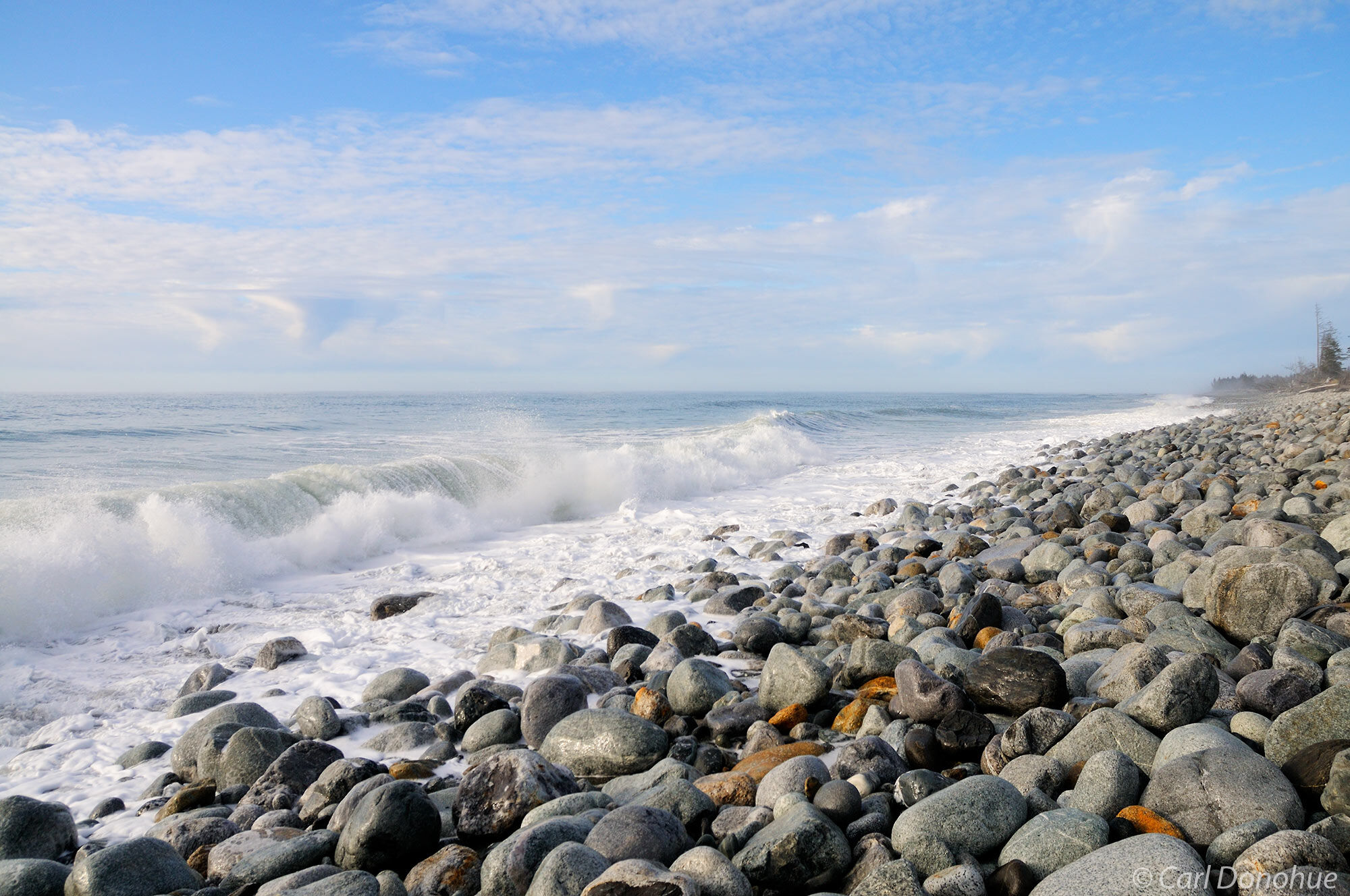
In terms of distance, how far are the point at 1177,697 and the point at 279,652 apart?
19.0 ft

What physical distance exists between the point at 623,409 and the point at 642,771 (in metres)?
38.6

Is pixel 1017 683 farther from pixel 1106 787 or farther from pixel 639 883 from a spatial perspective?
pixel 639 883

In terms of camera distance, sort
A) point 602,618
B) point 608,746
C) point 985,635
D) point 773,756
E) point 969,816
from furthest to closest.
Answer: point 602,618
point 985,635
point 608,746
point 773,756
point 969,816

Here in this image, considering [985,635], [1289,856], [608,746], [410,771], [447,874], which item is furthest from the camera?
[985,635]

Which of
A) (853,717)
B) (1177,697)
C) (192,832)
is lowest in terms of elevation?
(192,832)

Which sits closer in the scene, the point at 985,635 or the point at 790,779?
the point at 790,779

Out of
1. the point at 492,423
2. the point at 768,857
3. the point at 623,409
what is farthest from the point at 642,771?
the point at 623,409

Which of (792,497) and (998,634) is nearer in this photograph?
(998,634)

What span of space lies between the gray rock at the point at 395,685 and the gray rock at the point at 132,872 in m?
1.90

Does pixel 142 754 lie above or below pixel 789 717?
below

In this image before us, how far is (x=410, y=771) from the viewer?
3816 millimetres

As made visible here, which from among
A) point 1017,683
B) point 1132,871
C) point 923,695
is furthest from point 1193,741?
point 923,695

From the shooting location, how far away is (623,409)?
1651 inches

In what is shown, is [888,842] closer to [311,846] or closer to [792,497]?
[311,846]
